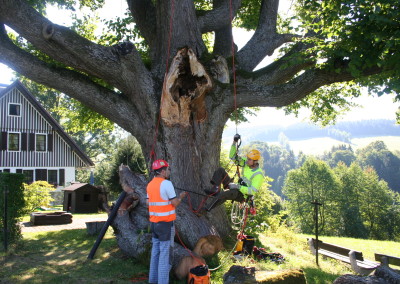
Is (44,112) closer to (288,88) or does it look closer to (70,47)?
(70,47)

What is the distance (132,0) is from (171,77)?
3967 millimetres

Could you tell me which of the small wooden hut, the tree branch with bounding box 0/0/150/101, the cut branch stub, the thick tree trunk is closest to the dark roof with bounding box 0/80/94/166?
the small wooden hut

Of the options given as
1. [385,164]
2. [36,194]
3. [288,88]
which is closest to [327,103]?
[288,88]

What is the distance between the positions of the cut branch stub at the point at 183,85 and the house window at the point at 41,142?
79.8 feet

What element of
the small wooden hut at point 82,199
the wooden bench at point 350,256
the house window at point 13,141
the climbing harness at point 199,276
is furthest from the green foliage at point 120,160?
the climbing harness at point 199,276

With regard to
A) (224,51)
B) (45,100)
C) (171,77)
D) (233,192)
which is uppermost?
(45,100)

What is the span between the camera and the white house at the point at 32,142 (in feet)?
92.4

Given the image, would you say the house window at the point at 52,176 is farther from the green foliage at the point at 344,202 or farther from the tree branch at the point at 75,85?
the green foliage at the point at 344,202

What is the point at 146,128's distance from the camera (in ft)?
29.9

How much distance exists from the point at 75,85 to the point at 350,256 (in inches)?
330

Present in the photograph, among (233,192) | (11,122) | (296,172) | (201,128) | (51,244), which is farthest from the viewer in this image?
(296,172)

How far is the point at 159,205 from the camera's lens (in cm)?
600

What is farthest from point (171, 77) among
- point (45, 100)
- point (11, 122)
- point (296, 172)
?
point (296, 172)

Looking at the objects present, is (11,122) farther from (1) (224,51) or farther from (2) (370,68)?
(2) (370,68)
